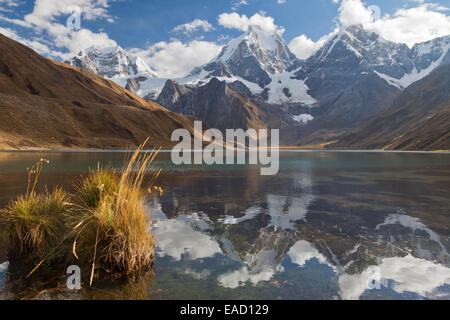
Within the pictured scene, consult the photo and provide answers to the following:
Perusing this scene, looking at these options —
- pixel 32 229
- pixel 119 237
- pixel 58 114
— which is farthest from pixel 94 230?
pixel 58 114

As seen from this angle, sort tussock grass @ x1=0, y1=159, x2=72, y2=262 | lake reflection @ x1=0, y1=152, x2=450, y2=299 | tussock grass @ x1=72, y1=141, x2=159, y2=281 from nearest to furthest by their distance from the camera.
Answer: lake reflection @ x1=0, y1=152, x2=450, y2=299
tussock grass @ x1=72, y1=141, x2=159, y2=281
tussock grass @ x1=0, y1=159, x2=72, y2=262

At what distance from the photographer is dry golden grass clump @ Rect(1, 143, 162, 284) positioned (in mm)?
6980

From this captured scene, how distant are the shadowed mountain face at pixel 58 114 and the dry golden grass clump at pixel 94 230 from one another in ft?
318

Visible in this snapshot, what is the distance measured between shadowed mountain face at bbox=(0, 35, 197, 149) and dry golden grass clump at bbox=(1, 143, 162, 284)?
318ft

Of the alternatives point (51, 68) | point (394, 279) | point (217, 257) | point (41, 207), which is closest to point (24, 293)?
point (41, 207)

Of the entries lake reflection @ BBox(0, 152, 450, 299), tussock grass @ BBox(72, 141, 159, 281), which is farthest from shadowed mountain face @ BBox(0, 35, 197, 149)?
tussock grass @ BBox(72, 141, 159, 281)

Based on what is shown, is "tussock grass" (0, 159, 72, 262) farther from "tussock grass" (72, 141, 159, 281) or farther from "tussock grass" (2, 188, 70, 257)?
"tussock grass" (72, 141, 159, 281)

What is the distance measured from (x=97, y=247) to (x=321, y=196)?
49.9 ft

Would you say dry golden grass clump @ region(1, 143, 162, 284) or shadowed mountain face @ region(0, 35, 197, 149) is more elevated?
shadowed mountain face @ region(0, 35, 197, 149)

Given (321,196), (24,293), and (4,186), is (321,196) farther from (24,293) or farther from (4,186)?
(4,186)

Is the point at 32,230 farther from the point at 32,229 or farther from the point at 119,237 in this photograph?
the point at 119,237

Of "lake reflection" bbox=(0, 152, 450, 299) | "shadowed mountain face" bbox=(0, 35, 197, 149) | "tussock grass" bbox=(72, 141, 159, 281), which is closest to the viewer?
"lake reflection" bbox=(0, 152, 450, 299)

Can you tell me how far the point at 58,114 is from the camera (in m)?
133

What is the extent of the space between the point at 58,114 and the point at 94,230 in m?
146
